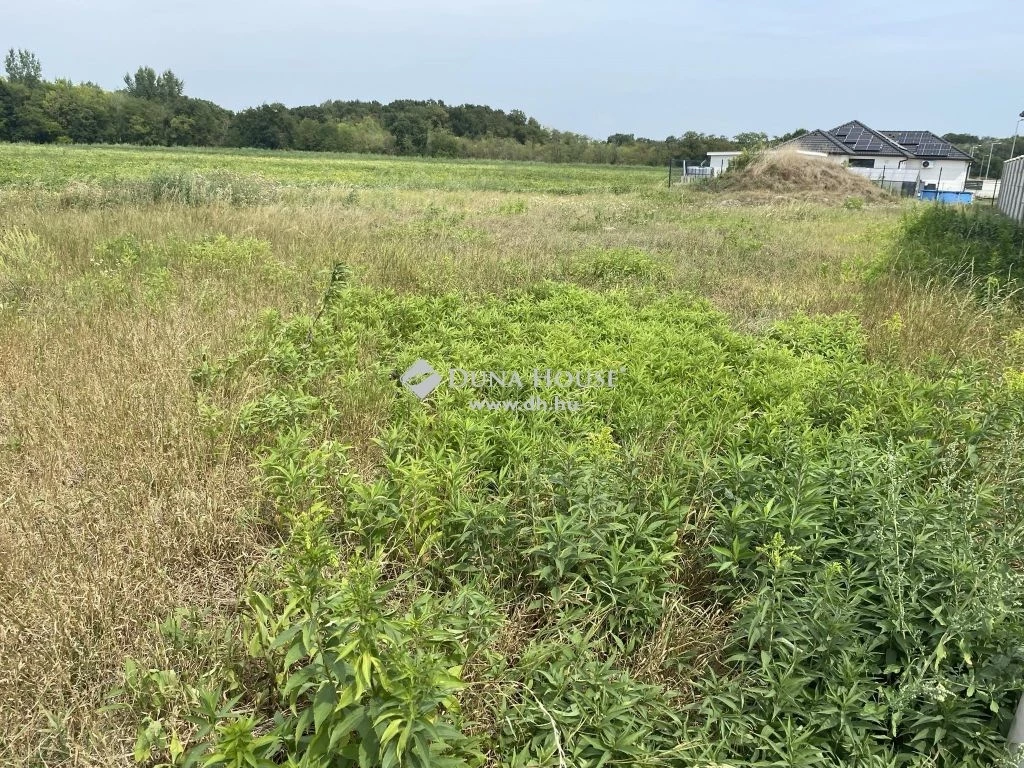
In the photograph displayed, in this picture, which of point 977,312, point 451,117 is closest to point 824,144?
point 977,312

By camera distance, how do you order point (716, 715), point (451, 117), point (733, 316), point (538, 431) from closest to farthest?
point (716, 715), point (538, 431), point (733, 316), point (451, 117)

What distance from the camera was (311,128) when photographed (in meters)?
80.8

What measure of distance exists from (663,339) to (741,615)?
2.98 m

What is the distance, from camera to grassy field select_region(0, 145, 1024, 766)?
1.89 metres

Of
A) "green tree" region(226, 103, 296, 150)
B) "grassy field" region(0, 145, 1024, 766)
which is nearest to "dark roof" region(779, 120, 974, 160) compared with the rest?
"grassy field" region(0, 145, 1024, 766)

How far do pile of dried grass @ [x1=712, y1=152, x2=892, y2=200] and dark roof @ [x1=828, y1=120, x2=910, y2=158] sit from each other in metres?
23.5

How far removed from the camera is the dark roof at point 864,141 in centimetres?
4503

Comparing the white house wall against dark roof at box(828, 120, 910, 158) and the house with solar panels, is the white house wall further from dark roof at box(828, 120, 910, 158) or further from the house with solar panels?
dark roof at box(828, 120, 910, 158)

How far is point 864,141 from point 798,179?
29.1m

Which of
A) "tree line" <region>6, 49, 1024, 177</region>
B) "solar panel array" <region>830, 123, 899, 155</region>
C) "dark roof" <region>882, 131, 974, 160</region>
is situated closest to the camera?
"solar panel array" <region>830, 123, 899, 155</region>

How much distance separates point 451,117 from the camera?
9775 centimetres

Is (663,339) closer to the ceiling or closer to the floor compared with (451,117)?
closer to the floor

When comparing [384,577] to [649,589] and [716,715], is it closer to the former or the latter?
[649,589]

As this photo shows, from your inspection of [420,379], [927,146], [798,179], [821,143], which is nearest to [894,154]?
[821,143]
